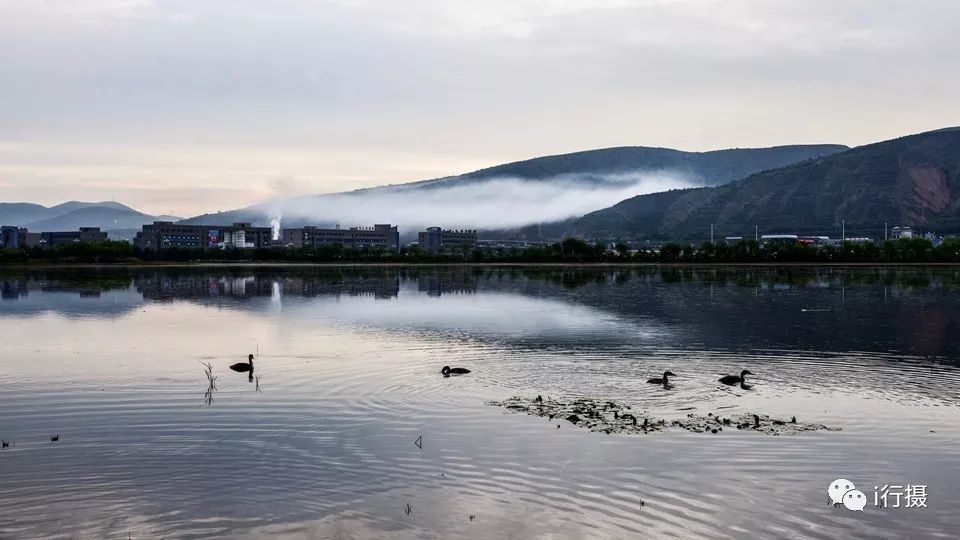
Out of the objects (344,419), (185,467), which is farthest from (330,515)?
(344,419)

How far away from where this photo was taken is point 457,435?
22125mm

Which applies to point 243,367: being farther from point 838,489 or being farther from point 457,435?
point 838,489

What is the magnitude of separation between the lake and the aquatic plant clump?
1.93 ft

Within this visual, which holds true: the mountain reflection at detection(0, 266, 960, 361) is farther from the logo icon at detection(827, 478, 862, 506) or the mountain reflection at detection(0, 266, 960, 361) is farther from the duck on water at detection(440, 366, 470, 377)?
the logo icon at detection(827, 478, 862, 506)

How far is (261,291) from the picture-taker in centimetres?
9256

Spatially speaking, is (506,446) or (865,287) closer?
(506,446)

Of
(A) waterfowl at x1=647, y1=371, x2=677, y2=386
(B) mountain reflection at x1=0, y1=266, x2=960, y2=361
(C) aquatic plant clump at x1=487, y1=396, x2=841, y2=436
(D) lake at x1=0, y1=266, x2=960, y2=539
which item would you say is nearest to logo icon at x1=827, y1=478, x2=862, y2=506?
(D) lake at x1=0, y1=266, x2=960, y2=539

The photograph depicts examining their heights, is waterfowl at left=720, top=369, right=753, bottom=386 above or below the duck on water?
below

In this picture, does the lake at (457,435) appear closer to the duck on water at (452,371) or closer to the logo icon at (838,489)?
the logo icon at (838,489)

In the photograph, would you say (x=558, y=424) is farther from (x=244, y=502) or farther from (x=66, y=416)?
(x=66, y=416)

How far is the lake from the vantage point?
15.9 meters

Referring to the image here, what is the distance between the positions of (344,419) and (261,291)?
71322mm

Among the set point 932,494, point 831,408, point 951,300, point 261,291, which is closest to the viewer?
point 932,494

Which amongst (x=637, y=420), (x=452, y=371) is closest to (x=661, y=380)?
(x=637, y=420)
